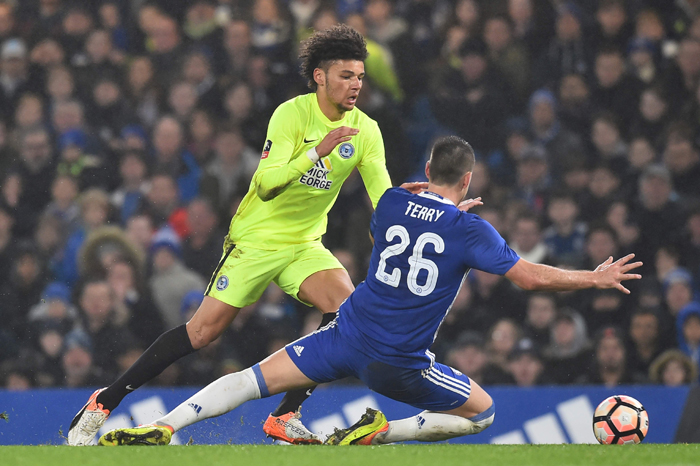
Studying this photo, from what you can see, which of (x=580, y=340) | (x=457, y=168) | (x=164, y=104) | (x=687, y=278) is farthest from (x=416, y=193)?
(x=164, y=104)

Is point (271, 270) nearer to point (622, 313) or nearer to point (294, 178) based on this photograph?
point (294, 178)

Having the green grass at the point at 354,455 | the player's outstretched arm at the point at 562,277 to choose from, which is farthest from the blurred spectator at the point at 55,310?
the player's outstretched arm at the point at 562,277

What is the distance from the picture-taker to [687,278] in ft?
22.4

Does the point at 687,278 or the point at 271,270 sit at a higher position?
the point at 271,270

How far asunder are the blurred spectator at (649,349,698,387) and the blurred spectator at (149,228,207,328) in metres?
3.38

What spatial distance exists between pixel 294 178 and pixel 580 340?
3242 millimetres

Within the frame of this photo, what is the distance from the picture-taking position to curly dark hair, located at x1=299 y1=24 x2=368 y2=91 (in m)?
4.59

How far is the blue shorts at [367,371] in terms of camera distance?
12.9 ft

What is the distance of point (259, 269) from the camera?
4.70 meters

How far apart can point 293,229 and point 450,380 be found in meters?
1.22

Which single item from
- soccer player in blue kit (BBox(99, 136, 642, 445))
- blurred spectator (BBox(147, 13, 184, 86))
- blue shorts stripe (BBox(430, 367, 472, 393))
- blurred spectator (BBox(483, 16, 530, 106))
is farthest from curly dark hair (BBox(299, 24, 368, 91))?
blurred spectator (BBox(147, 13, 184, 86))

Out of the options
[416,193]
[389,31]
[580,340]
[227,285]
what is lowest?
[580,340]

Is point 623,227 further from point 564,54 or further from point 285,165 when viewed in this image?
point 285,165

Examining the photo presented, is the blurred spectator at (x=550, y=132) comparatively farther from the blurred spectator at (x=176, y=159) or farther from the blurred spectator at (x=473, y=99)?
the blurred spectator at (x=176, y=159)
